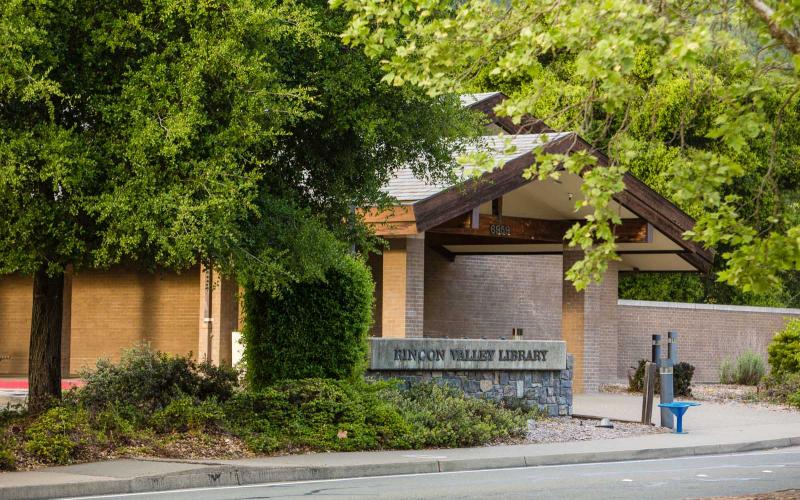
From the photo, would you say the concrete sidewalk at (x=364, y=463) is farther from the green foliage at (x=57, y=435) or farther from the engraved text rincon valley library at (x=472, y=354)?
the engraved text rincon valley library at (x=472, y=354)

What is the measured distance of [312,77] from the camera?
16.3 m

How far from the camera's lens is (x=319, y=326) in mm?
18188

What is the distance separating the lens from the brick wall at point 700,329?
33.6 m

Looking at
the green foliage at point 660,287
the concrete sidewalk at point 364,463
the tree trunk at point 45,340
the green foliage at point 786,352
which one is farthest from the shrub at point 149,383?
the green foliage at point 660,287

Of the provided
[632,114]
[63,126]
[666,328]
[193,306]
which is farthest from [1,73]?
[666,328]

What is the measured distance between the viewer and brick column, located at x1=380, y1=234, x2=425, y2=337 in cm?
2478

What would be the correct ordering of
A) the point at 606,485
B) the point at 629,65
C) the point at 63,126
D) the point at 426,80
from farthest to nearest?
the point at 63,126, the point at 606,485, the point at 426,80, the point at 629,65

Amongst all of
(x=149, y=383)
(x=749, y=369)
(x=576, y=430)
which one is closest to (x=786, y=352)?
(x=749, y=369)

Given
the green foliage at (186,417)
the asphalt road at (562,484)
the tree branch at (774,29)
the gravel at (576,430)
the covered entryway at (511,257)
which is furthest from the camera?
the covered entryway at (511,257)

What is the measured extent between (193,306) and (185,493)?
54.7ft

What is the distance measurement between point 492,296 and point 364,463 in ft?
56.4

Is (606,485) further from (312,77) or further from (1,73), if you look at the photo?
(1,73)

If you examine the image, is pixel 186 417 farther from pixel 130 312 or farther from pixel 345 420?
pixel 130 312

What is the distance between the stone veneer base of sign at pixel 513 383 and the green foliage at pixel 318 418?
9.61 ft
